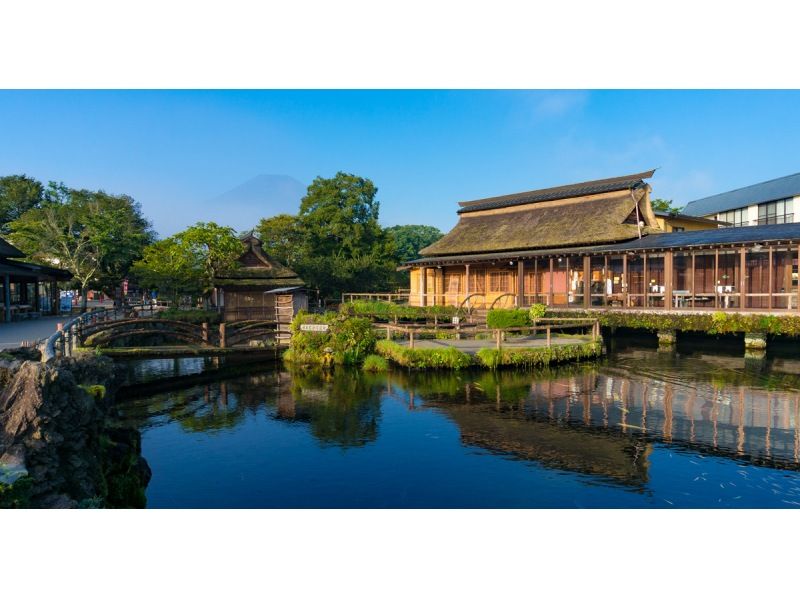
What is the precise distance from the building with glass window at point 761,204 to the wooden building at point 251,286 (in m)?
34.0

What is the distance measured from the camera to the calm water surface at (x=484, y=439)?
8.40m

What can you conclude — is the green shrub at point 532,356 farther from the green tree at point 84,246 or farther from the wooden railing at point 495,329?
the green tree at point 84,246

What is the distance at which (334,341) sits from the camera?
2077cm

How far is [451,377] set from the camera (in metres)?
17.4

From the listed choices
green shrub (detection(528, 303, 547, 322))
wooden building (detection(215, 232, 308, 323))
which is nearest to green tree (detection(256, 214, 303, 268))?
wooden building (detection(215, 232, 308, 323))

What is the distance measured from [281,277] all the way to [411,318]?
34.6 ft

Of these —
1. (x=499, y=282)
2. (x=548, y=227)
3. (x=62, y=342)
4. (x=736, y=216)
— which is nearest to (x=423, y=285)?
(x=499, y=282)

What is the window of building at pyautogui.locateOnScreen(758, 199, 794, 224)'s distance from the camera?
4094 centimetres

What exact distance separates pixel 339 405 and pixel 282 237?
3309 cm

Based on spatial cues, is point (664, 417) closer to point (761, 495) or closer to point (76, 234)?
point (761, 495)

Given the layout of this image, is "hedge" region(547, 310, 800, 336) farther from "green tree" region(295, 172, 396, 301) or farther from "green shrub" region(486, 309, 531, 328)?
"green tree" region(295, 172, 396, 301)

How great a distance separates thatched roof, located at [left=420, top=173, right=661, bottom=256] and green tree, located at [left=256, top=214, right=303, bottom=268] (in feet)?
46.1

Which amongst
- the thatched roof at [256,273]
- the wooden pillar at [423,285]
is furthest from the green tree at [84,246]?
the wooden pillar at [423,285]

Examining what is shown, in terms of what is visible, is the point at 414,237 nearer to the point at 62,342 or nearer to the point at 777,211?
the point at 777,211
